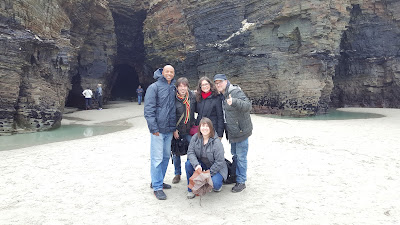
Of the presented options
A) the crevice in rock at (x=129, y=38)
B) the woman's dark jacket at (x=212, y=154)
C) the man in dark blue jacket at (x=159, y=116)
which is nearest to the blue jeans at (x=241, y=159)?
the woman's dark jacket at (x=212, y=154)

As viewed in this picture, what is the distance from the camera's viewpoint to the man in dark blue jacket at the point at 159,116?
4.85m

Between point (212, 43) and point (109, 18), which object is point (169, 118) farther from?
point (109, 18)

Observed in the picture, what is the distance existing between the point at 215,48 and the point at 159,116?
17.3 metres

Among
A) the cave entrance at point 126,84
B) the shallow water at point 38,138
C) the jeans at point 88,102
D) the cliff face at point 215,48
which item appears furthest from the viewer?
the cave entrance at point 126,84

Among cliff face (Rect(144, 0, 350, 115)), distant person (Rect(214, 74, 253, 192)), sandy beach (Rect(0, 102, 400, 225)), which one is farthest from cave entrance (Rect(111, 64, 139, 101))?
distant person (Rect(214, 74, 253, 192))

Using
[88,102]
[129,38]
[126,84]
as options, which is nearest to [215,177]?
[88,102]

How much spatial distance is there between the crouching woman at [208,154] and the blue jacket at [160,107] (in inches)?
22.4

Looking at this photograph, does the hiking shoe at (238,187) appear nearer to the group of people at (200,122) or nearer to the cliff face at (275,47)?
the group of people at (200,122)

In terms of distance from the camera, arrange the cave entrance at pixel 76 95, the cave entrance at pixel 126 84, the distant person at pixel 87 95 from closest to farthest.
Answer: the distant person at pixel 87 95 < the cave entrance at pixel 76 95 < the cave entrance at pixel 126 84

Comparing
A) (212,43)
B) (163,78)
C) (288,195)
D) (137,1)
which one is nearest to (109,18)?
(137,1)

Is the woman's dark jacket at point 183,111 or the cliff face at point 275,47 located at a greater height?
the cliff face at point 275,47

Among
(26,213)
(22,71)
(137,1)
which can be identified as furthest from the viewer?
(137,1)

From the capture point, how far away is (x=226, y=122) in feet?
16.4

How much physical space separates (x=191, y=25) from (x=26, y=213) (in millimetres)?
20769
